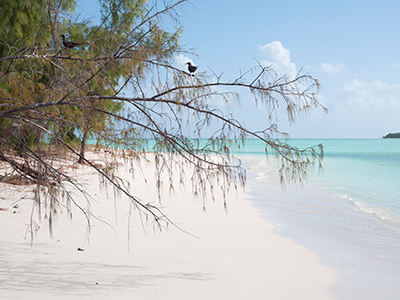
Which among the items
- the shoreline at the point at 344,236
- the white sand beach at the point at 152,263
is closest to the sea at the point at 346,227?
the shoreline at the point at 344,236

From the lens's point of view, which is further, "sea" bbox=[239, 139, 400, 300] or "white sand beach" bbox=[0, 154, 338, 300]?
"sea" bbox=[239, 139, 400, 300]

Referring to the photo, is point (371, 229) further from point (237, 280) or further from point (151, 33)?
point (151, 33)

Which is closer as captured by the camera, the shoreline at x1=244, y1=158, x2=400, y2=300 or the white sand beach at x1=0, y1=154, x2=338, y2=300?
the white sand beach at x1=0, y1=154, x2=338, y2=300

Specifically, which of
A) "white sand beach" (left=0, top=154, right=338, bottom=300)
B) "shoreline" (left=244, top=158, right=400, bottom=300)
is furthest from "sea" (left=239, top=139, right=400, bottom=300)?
"white sand beach" (left=0, top=154, right=338, bottom=300)

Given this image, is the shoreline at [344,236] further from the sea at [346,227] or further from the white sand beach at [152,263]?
the white sand beach at [152,263]

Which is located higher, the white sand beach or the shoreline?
the white sand beach

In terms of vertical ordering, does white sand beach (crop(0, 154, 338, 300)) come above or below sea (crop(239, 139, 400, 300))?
above

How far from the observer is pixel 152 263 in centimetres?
328

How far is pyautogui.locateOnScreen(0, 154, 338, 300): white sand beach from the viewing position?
2.69 meters

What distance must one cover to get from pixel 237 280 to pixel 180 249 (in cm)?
87

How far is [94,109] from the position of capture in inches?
104

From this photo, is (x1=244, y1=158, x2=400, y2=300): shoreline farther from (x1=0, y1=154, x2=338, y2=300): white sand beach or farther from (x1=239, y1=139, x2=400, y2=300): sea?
(x1=0, y1=154, x2=338, y2=300): white sand beach

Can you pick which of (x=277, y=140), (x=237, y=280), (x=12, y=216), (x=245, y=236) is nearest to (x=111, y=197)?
(x=12, y=216)

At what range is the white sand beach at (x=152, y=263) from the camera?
2.69 metres
